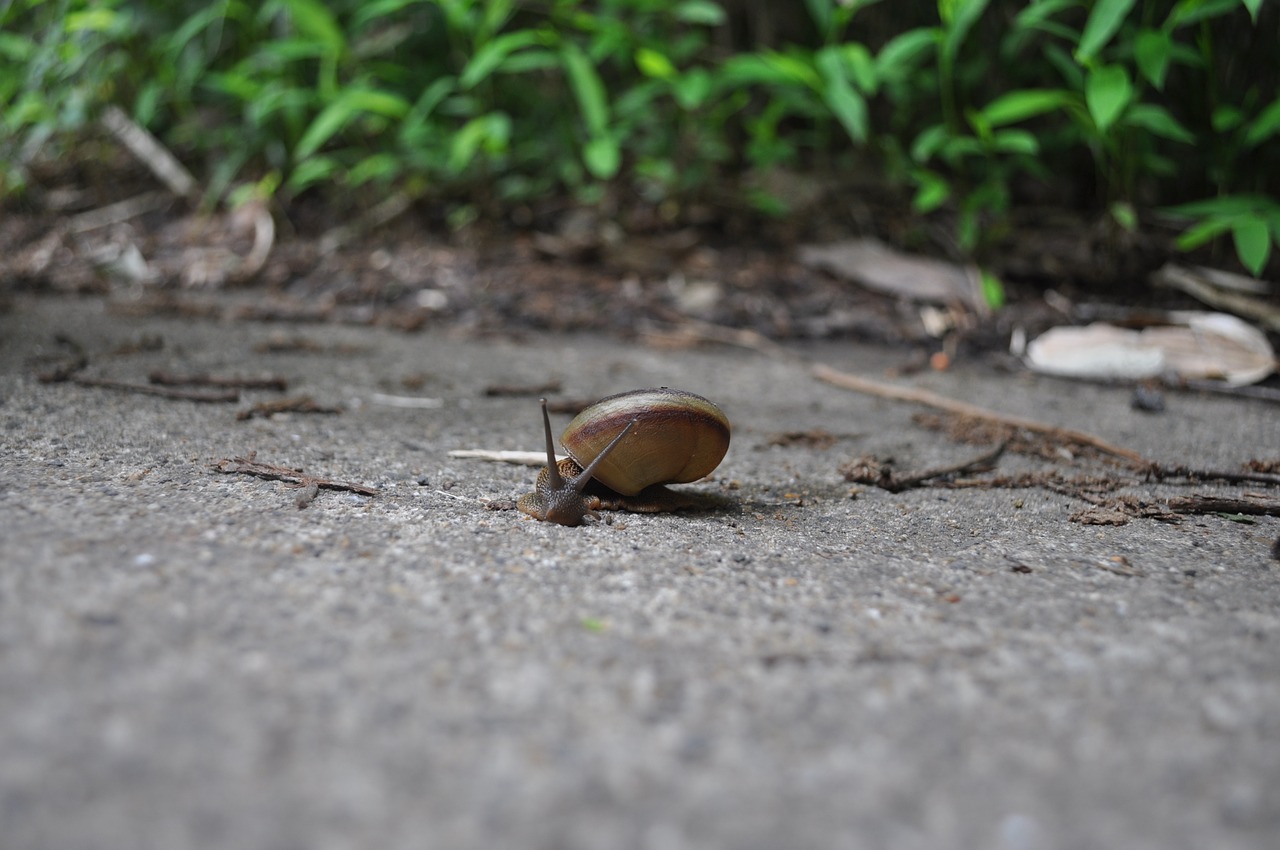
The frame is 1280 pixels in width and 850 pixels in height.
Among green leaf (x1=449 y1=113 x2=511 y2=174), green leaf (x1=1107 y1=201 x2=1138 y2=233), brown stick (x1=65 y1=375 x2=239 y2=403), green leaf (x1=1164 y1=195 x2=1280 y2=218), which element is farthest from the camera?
green leaf (x1=449 y1=113 x2=511 y2=174)

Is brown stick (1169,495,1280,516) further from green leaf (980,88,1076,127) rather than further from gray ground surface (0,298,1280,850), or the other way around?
green leaf (980,88,1076,127)

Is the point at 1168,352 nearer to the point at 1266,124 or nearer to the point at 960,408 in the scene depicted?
the point at 1266,124

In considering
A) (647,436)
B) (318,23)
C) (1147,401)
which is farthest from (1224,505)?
(318,23)

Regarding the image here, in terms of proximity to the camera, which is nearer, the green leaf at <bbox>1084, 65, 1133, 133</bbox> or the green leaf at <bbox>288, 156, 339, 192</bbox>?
the green leaf at <bbox>1084, 65, 1133, 133</bbox>

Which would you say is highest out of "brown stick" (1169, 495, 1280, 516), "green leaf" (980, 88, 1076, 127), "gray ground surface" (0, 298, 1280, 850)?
"green leaf" (980, 88, 1076, 127)

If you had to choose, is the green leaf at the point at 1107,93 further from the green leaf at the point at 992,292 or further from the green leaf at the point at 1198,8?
the green leaf at the point at 992,292

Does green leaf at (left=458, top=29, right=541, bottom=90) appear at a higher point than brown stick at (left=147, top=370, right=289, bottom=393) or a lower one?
higher

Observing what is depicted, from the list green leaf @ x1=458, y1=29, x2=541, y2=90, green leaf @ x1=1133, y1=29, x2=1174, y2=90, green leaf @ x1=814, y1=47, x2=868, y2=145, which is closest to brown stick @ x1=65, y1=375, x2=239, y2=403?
green leaf @ x1=458, y1=29, x2=541, y2=90

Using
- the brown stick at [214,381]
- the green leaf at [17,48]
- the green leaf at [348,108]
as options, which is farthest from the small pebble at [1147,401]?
the green leaf at [17,48]
